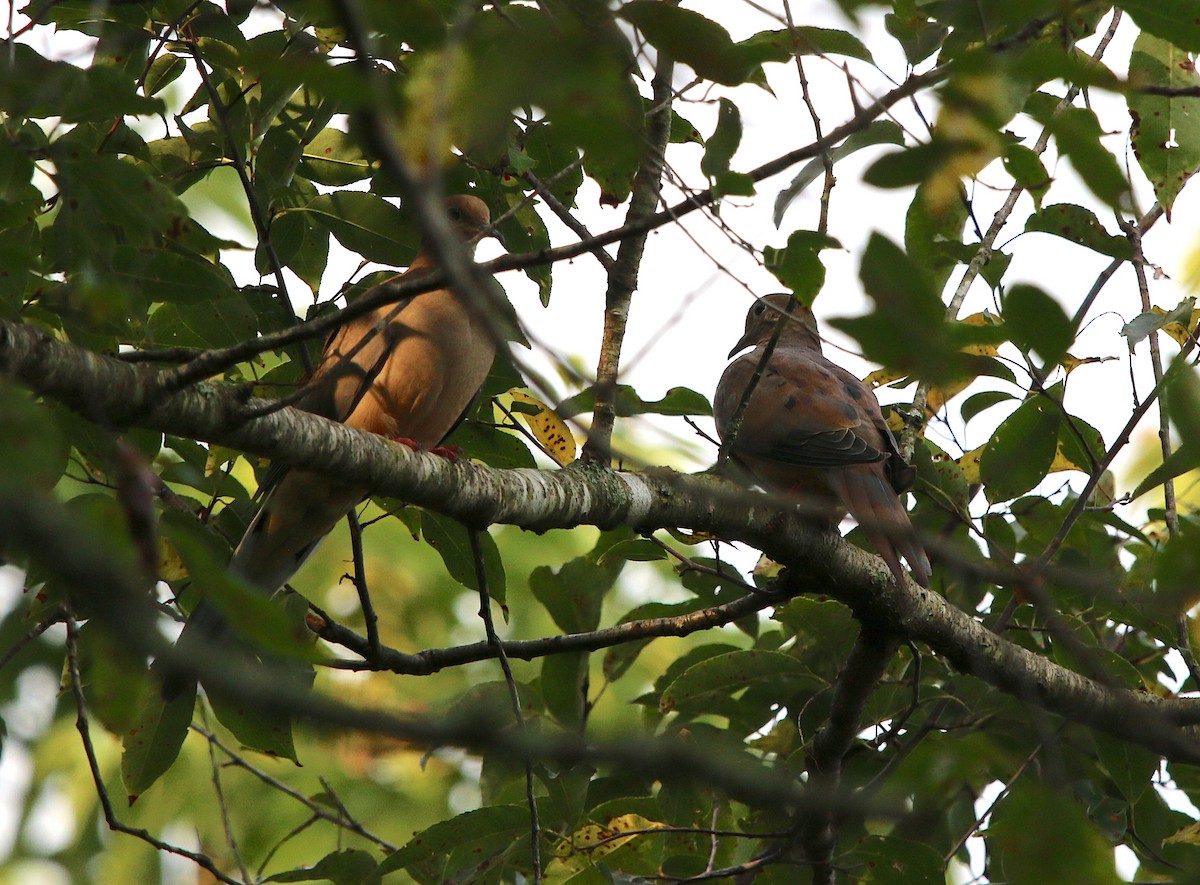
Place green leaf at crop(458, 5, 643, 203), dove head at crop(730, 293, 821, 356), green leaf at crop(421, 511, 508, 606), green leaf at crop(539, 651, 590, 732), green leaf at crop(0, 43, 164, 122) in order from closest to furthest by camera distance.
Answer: green leaf at crop(458, 5, 643, 203), green leaf at crop(0, 43, 164, 122), green leaf at crop(421, 511, 508, 606), green leaf at crop(539, 651, 590, 732), dove head at crop(730, 293, 821, 356)

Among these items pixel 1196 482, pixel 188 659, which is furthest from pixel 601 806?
pixel 188 659

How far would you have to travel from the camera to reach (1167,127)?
2.39 metres

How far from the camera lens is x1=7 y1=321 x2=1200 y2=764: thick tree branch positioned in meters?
1.73

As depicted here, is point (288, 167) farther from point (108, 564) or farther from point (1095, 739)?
point (1095, 739)

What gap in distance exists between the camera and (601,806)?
9.85ft

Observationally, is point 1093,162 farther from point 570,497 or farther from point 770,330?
point 770,330

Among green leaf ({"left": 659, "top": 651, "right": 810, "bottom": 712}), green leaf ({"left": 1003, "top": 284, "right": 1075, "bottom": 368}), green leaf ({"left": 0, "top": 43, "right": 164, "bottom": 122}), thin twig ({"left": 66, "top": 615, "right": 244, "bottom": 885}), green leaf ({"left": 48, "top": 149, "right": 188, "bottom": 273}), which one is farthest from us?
green leaf ({"left": 659, "top": 651, "right": 810, "bottom": 712})

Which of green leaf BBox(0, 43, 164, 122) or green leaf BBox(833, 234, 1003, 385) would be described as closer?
green leaf BBox(833, 234, 1003, 385)

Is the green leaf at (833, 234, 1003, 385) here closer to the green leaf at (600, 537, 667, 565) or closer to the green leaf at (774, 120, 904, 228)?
the green leaf at (774, 120, 904, 228)

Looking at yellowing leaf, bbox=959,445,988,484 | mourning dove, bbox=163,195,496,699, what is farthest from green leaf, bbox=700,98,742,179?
yellowing leaf, bbox=959,445,988,484

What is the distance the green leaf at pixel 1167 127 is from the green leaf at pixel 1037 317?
140 centimetres

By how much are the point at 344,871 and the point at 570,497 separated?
1.23 metres

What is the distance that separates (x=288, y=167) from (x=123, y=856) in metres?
5.31

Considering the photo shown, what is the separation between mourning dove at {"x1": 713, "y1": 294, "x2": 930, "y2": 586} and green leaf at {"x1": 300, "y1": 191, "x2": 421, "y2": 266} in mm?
1247
